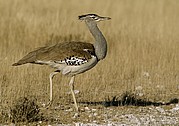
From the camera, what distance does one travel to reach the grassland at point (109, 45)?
10.4 metres

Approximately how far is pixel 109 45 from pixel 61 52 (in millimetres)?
5833

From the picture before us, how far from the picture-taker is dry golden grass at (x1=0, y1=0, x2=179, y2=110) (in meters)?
10.4

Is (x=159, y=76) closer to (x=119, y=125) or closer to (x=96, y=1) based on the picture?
(x=119, y=125)

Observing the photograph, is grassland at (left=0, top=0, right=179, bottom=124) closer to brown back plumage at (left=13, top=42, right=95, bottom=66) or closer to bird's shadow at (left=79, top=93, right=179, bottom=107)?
bird's shadow at (left=79, top=93, right=179, bottom=107)

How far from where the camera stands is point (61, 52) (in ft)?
27.0

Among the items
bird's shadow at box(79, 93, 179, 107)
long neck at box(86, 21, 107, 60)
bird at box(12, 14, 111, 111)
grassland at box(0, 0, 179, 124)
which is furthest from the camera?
grassland at box(0, 0, 179, 124)

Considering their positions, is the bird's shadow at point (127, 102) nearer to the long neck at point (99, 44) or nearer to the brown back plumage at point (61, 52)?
the long neck at point (99, 44)

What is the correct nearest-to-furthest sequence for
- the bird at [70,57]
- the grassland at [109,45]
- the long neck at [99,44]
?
the bird at [70,57]
the long neck at [99,44]
the grassland at [109,45]

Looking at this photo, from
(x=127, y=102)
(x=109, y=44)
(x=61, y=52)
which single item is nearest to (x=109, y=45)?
(x=109, y=44)

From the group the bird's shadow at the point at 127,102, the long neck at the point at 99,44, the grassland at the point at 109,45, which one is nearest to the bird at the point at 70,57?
the long neck at the point at 99,44

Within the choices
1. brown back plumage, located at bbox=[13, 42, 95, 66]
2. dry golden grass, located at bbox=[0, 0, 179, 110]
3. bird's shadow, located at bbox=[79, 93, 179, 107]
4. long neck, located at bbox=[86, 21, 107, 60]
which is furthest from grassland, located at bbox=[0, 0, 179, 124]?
long neck, located at bbox=[86, 21, 107, 60]

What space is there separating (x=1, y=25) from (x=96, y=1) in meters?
4.45

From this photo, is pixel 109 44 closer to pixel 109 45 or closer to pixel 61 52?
pixel 109 45

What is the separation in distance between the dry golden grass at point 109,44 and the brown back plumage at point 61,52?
762 millimetres
